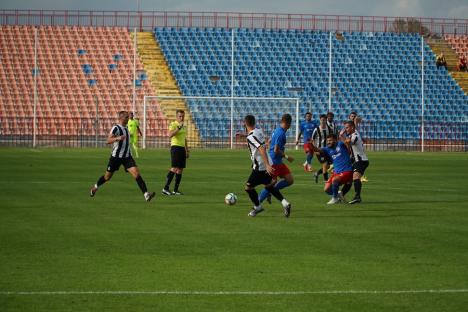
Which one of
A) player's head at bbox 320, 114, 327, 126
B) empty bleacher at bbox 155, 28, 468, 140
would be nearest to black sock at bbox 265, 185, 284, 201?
player's head at bbox 320, 114, 327, 126

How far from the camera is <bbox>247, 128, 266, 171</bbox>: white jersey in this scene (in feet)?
56.9

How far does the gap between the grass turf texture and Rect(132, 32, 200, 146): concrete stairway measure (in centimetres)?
3303

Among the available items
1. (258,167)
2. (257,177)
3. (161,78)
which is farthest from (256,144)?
(161,78)

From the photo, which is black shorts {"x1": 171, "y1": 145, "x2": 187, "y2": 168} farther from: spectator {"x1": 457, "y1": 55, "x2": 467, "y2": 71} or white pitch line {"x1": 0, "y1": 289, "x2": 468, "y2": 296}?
spectator {"x1": 457, "y1": 55, "x2": 467, "y2": 71}

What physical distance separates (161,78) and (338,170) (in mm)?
42083

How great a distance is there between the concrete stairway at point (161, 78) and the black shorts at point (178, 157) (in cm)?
3160

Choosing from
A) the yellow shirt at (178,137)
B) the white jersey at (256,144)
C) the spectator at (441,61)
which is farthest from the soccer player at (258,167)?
the spectator at (441,61)

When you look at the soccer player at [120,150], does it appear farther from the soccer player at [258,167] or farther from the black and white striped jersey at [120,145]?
the soccer player at [258,167]

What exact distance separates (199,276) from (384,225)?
6.28m

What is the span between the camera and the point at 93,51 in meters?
64.1

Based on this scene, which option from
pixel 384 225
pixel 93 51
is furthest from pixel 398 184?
pixel 93 51

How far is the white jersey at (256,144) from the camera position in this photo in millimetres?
17328

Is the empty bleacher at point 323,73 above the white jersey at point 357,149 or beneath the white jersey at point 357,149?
above

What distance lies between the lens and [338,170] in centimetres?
2097
